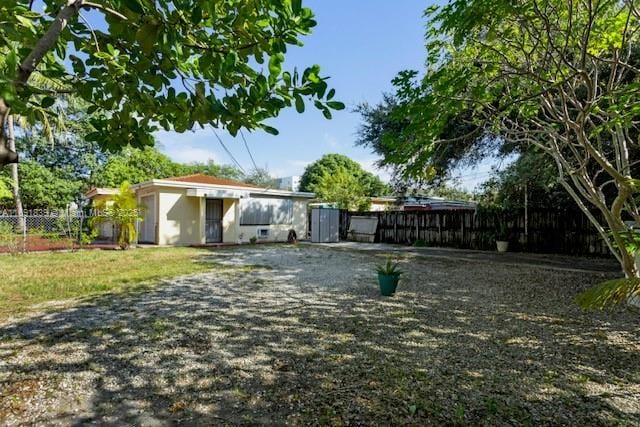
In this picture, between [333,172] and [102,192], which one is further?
[333,172]

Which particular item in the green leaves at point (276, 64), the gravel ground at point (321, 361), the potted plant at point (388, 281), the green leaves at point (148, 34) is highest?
the green leaves at point (148, 34)

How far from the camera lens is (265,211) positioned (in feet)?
56.1

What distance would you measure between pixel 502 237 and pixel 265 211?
10062 mm

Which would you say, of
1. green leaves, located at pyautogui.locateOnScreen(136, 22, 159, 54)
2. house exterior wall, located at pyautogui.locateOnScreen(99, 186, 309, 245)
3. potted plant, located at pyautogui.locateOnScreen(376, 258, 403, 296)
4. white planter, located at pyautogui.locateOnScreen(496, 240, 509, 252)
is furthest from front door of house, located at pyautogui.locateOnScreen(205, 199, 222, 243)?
green leaves, located at pyautogui.locateOnScreen(136, 22, 159, 54)

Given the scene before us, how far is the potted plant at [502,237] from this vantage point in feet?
44.6

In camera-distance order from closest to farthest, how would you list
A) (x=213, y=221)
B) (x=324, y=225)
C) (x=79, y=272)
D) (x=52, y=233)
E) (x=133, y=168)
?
(x=79, y=272) → (x=52, y=233) → (x=213, y=221) → (x=324, y=225) → (x=133, y=168)

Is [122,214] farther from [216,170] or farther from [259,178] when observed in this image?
[259,178]

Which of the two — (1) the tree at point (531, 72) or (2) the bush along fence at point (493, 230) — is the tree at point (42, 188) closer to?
(2) the bush along fence at point (493, 230)

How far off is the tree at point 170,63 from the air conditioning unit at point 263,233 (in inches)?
581

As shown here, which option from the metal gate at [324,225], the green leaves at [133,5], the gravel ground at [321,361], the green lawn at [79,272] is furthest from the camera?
the metal gate at [324,225]

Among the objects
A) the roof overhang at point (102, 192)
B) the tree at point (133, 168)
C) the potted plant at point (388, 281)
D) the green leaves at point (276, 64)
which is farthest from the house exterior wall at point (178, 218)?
the green leaves at point (276, 64)

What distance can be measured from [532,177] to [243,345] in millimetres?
9724

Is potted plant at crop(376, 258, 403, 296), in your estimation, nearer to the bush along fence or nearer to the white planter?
the bush along fence

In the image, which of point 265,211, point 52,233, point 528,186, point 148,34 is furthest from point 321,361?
point 52,233
